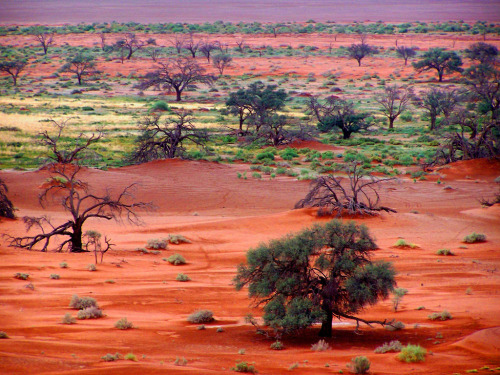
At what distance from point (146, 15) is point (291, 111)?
124m

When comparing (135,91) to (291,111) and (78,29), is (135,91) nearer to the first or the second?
(291,111)

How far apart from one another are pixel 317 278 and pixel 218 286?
463cm

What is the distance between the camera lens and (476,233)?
2162 cm

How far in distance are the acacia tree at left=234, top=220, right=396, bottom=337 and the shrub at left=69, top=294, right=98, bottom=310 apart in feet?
10.8

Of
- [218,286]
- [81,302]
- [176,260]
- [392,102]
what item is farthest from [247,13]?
[81,302]

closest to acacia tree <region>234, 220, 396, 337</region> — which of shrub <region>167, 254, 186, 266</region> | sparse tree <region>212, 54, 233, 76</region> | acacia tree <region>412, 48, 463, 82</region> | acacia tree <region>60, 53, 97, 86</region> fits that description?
shrub <region>167, 254, 186, 266</region>

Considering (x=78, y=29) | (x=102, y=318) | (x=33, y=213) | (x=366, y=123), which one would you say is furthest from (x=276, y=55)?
(x=102, y=318)

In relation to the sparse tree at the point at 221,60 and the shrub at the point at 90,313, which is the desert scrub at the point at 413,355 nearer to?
the shrub at the point at 90,313

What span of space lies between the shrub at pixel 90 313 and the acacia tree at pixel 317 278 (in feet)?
9.79

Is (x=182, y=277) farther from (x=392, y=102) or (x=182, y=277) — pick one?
(x=392, y=102)

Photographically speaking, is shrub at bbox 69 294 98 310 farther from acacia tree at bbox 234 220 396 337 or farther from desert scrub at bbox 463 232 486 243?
desert scrub at bbox 463 232 486 243

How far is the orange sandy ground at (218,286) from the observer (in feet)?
30.7

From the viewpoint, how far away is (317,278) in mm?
11836

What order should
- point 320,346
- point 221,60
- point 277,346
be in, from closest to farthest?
point 320,346 < point 277,346 < point 221,60
